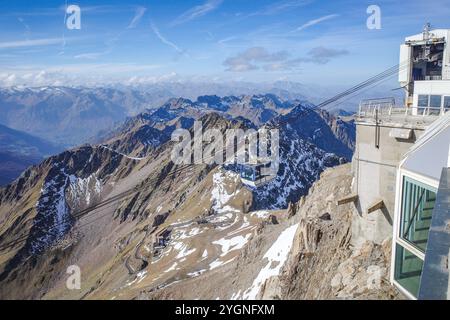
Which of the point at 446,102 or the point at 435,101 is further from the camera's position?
A: the point at 435,101

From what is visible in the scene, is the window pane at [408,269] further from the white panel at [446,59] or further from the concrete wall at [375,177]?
the white panel at [446,59]

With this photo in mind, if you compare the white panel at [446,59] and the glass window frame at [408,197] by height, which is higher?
the white panel at [446,59]

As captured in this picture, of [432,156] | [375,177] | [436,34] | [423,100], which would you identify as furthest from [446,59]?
[432,156]

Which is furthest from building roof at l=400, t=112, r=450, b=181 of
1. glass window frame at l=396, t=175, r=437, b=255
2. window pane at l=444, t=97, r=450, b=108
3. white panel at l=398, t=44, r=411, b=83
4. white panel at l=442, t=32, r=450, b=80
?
white panel at l=398, t=44, r=411, b=83

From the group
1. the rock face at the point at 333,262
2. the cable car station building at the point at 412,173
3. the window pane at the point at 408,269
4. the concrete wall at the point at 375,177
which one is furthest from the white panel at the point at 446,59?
the window pane at the point at 408,269

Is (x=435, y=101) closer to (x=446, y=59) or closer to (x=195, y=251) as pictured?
(x=446, y=59)
